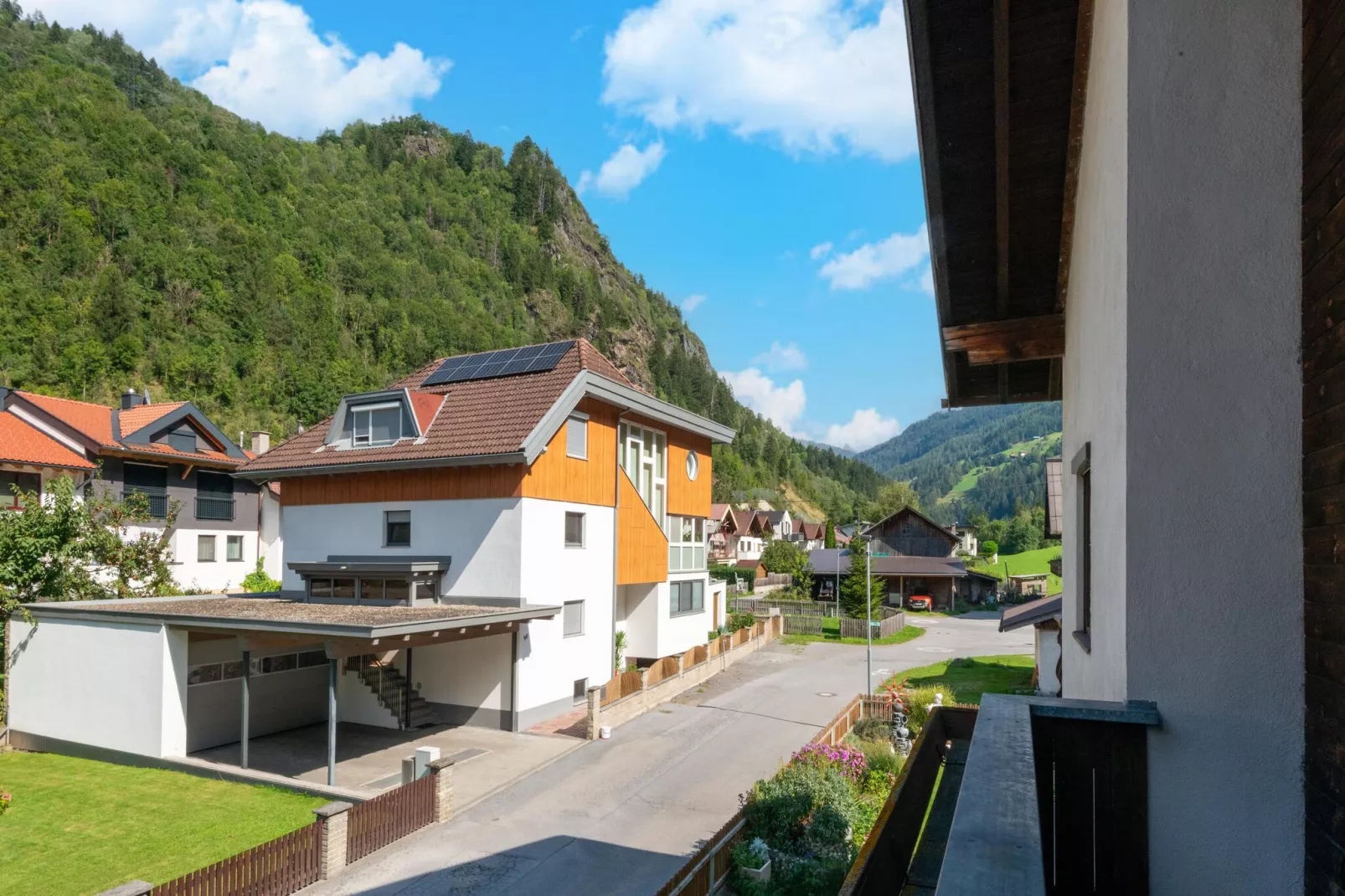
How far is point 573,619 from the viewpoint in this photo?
20.8 m

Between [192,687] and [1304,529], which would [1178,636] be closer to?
[1304,529]

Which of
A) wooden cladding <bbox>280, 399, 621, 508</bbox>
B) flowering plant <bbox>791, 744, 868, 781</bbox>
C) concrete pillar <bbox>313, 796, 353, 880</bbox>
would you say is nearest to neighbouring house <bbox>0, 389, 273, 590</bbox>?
wooden cladding <bbox>280, 399, 621, 508</bbox>

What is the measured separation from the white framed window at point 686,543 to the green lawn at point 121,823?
14173 millimetres

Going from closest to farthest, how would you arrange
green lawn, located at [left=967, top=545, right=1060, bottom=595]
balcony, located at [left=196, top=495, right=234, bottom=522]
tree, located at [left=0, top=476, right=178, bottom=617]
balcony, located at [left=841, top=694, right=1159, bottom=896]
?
balcony, located at [left=841, top=694, right=1159, bottom=896] < tree, located at [left=0, top=476, right=178, bottom=617] < balcony, located at [left=196, top=495, right=234, bottom=522] < green lawn, located at [left=967, top=545, right=1060, bottom=595]

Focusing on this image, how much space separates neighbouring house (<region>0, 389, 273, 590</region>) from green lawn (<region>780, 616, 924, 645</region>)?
24.5 meters

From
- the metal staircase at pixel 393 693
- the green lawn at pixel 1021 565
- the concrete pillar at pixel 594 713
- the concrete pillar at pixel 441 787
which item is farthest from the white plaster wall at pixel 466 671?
the green lawn at pixel 1021 565

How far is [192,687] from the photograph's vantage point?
16.9 m

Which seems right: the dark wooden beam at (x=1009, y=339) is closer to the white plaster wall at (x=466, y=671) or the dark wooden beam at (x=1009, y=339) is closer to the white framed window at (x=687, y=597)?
the white plaster wall at (x=466, y=671)

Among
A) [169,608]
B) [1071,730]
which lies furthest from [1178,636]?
[169,608]

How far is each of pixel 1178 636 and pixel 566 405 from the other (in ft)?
57.3

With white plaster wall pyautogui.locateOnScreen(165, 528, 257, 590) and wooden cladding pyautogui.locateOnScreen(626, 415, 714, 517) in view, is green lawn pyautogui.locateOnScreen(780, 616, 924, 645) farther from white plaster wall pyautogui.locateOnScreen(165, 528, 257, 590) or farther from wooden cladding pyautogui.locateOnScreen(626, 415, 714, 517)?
white plaster wall pyautogui.locateOnScreen(165, 528, 257, 590)

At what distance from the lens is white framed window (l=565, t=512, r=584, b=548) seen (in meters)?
20.6

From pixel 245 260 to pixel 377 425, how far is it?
6808 cm

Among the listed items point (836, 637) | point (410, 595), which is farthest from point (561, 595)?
point (836, 637)
